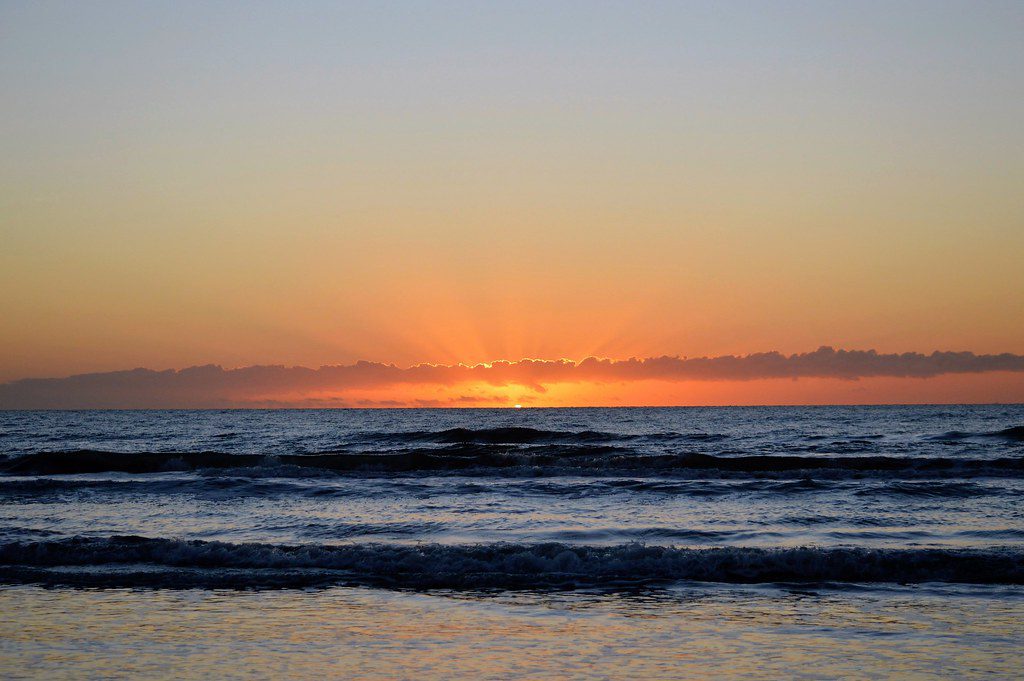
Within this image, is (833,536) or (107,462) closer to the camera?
(833,536)

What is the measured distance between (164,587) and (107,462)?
2988 centimetres

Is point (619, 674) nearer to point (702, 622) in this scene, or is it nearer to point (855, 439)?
point (702, 622)

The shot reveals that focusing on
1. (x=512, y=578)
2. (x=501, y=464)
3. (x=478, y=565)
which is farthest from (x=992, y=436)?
(x=512, y=578)

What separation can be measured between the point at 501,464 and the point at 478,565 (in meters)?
22.8

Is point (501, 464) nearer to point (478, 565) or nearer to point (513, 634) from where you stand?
point (478, 565)

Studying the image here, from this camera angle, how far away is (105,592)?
42.3 ft

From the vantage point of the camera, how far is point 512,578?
13.7 meters

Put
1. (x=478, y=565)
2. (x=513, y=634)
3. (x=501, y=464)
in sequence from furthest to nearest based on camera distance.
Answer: (x=501, y=464) < (x=478, y=565) < (x=513, y=634)

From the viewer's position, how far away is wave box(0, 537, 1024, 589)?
44.8 feet

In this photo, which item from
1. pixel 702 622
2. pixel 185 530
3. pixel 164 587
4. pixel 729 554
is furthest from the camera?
pixel 185 530

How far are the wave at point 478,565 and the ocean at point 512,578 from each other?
0.06 metres

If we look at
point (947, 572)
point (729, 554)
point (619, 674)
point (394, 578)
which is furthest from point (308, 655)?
point (947, 572)

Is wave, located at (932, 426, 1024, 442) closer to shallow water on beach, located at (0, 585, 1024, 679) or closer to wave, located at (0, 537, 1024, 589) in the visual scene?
wave, located at (0, 537, 1024, 589)

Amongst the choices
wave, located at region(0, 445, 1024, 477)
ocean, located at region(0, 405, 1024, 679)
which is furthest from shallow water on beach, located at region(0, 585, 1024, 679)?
wave, located at region(0, 445, 1024, 477)
